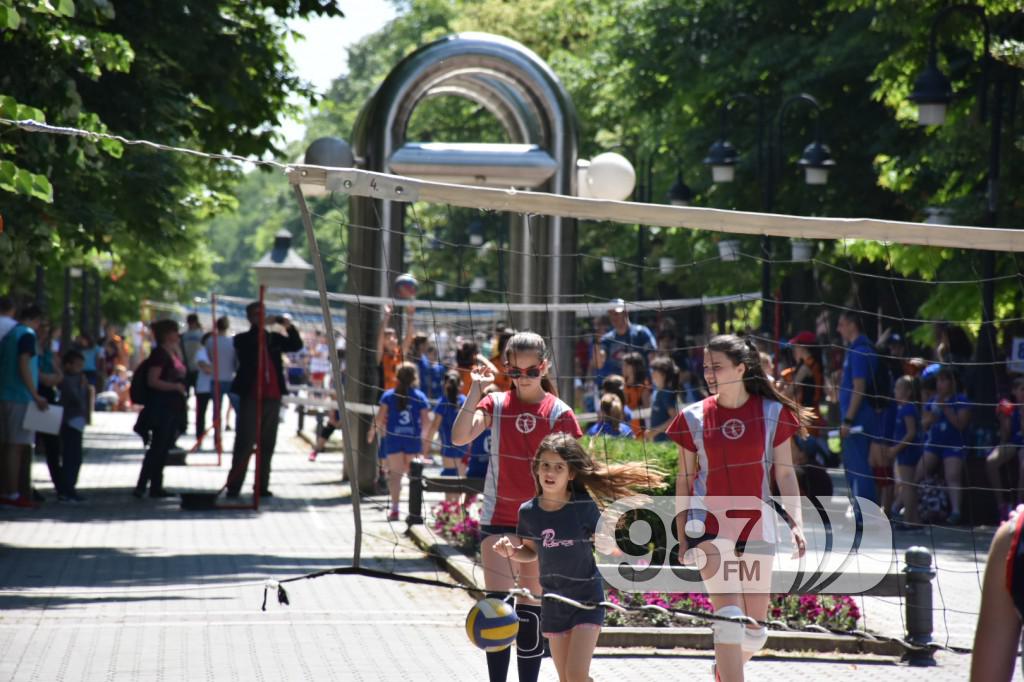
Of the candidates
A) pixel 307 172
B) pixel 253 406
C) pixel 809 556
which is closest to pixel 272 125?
pixel 253 406

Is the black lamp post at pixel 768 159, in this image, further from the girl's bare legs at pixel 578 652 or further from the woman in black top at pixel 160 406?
the girl's bare legs at pixel 578 652

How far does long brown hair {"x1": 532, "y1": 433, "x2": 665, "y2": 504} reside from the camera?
682 centimetres

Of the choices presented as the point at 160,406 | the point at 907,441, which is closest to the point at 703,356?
the point at 907,441

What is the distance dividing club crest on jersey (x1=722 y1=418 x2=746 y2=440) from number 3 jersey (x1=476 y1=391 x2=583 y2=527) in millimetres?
738

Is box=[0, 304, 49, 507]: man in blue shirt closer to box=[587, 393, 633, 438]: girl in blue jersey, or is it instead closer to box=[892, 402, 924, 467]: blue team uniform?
box=[587, 393, 633, 438]: girl in blue jersey

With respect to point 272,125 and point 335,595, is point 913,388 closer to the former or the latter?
point 335,595

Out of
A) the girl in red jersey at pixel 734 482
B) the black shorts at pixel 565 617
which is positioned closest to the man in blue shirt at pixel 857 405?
the girl in red jersey at pixel 734 482

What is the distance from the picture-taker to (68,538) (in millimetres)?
13750

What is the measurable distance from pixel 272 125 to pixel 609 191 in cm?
431

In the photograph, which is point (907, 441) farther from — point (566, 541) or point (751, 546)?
point (566, 541)

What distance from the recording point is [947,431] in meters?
15.6

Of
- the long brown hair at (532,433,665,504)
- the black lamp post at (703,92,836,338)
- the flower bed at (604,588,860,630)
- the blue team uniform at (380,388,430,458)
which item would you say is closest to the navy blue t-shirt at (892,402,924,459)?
the black lamp post at (703,92,836,338)

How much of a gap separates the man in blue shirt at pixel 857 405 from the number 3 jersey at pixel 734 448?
7.56 m

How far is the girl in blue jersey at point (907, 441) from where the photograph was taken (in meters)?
15.4
